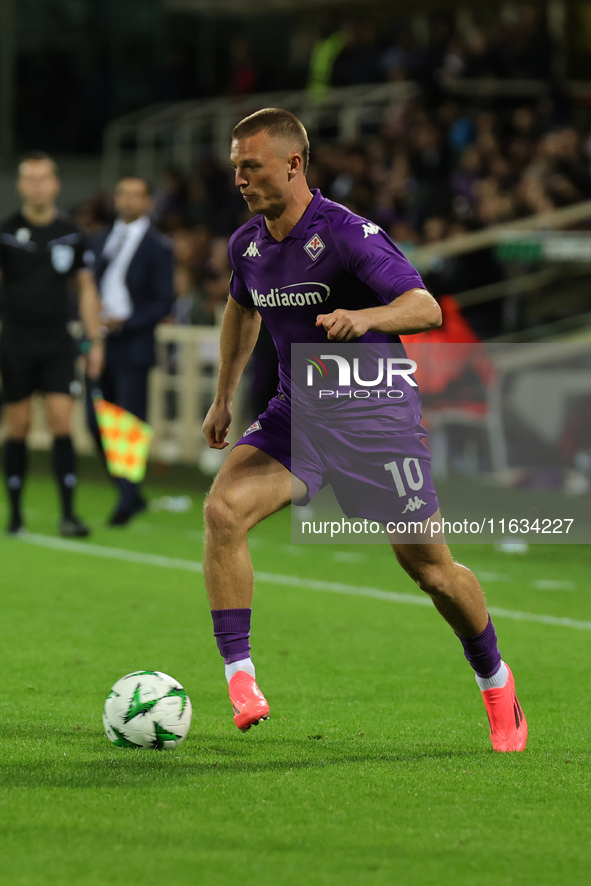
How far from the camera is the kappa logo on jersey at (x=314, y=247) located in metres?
4.75

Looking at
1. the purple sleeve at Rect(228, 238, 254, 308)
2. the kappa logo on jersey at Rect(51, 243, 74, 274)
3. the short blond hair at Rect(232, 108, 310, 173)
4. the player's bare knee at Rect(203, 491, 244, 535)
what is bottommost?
the kappa logo on jersey at Rect(51, 243, 74, 274)

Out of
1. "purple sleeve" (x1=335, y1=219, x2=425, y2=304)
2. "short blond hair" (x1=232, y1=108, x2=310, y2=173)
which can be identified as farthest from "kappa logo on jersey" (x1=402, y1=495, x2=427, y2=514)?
"short blond hair" (x1=232, y1=108, x2=310, y2=173)

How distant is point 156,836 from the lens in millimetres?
3715

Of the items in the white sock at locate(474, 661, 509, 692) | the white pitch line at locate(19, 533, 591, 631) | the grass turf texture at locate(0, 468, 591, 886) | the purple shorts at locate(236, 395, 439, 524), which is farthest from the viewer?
the white pitch line at locate(19, 533, 591, 631)

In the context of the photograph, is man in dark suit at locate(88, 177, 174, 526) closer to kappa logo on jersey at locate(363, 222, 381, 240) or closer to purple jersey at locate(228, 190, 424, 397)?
purple jersey at locate(228, 190, 424, 397)

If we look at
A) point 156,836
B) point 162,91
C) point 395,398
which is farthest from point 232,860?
point 162,91

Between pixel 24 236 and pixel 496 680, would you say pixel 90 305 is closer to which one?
pixel 24 236

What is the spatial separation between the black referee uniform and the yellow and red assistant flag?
100 centimetres

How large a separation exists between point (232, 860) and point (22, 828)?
597 millimetres

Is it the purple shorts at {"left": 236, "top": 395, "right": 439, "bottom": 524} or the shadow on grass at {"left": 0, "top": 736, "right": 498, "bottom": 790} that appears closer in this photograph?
the shadow on grass at {"left": 0, "top": 736, "right": 498, "bottom": 790}

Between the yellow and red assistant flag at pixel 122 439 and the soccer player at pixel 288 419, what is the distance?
608 centimetres

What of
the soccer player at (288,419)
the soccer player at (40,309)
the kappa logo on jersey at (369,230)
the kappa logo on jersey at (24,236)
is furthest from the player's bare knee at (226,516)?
the kappa logo on jersey at (24,236)

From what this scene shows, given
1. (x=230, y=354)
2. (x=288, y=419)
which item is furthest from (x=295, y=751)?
(x=230, y=354)

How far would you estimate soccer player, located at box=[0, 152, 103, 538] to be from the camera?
10.1 meters
